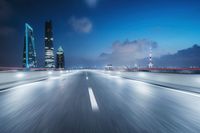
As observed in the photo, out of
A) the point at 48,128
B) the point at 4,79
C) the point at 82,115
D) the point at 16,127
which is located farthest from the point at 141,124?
the point at 4,79

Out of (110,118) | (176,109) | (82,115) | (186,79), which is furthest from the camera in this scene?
(186,79)

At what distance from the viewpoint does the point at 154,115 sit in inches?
203

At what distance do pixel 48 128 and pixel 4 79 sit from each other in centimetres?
1307

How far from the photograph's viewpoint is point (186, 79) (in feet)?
40.0

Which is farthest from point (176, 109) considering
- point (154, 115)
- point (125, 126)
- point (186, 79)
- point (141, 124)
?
point (186, 79)

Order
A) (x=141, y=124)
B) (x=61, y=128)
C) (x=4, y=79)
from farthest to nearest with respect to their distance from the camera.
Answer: (x=4, y=79) < (x=141, y=124) < (x=61, y=128)

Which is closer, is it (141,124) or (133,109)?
(141,124)

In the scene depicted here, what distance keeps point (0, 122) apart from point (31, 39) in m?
130

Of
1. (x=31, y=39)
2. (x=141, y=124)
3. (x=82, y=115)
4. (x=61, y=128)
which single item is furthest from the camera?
(x=31, y=39)

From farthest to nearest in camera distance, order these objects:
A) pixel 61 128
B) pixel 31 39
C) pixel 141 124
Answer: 1. pixel 31 39
2. pixel 141 124
3. pixel 61 128

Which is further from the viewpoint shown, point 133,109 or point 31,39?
point 31,39

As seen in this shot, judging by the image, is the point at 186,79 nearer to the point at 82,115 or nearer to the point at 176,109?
the point at 176,109

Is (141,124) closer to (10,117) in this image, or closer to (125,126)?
(125,126)

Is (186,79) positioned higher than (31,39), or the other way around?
(31,39)
